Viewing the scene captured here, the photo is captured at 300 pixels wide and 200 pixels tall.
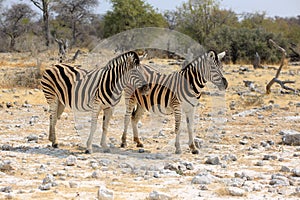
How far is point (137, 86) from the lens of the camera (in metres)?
8.09

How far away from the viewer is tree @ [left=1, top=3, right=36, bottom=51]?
42406 millimetres

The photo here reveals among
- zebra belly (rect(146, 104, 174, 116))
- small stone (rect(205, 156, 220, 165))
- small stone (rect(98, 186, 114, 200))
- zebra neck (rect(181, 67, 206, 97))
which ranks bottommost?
small stone (rect(98, 186, 114, 200))

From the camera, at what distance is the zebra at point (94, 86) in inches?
316

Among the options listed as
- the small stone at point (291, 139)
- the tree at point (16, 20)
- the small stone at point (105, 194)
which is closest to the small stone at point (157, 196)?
the small stone at point (105, 194)

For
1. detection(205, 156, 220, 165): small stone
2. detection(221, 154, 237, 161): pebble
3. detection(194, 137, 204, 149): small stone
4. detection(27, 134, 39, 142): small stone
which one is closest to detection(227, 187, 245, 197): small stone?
detection(205, 156, 220, 165): small stone

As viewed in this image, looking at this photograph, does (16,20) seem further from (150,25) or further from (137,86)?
(137,86)

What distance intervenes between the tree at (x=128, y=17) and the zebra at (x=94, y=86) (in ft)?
93.6

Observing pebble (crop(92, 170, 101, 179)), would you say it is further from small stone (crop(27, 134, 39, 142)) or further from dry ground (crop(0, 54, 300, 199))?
small stone (crop(27, 134, 39, 142))

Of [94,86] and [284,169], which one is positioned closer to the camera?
[284,169]

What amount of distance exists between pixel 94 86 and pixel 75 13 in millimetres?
35247

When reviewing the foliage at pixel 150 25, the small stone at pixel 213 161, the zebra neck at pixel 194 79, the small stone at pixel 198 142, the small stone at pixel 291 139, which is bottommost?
A: the small stone at pixel 213 161

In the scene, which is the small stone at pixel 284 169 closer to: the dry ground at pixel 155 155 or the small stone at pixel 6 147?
the dry ground at pixel 155 155

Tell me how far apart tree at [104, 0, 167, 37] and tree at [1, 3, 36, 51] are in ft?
28.5

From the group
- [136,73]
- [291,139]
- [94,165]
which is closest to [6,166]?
[94,165]
